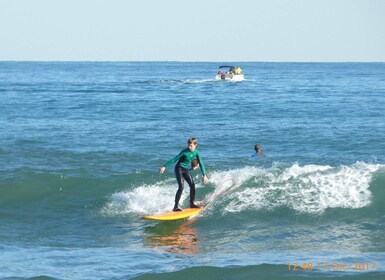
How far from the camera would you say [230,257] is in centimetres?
1258

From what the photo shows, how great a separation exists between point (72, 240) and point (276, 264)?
16.1 ft

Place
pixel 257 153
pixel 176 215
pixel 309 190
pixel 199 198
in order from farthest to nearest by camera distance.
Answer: pixel 257 153 < pixel 199 198 < pixel 309 190 < pixel 176 215

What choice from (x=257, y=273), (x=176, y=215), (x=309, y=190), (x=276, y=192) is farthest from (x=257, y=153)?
(x=257, y=273)

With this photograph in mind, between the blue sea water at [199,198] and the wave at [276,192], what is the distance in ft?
0.11

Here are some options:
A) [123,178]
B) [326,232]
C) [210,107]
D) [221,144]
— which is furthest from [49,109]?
[326,232]

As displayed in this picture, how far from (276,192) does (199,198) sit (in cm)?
214

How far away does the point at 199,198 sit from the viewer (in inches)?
716

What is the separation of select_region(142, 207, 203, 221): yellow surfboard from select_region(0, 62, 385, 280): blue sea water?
205mm
